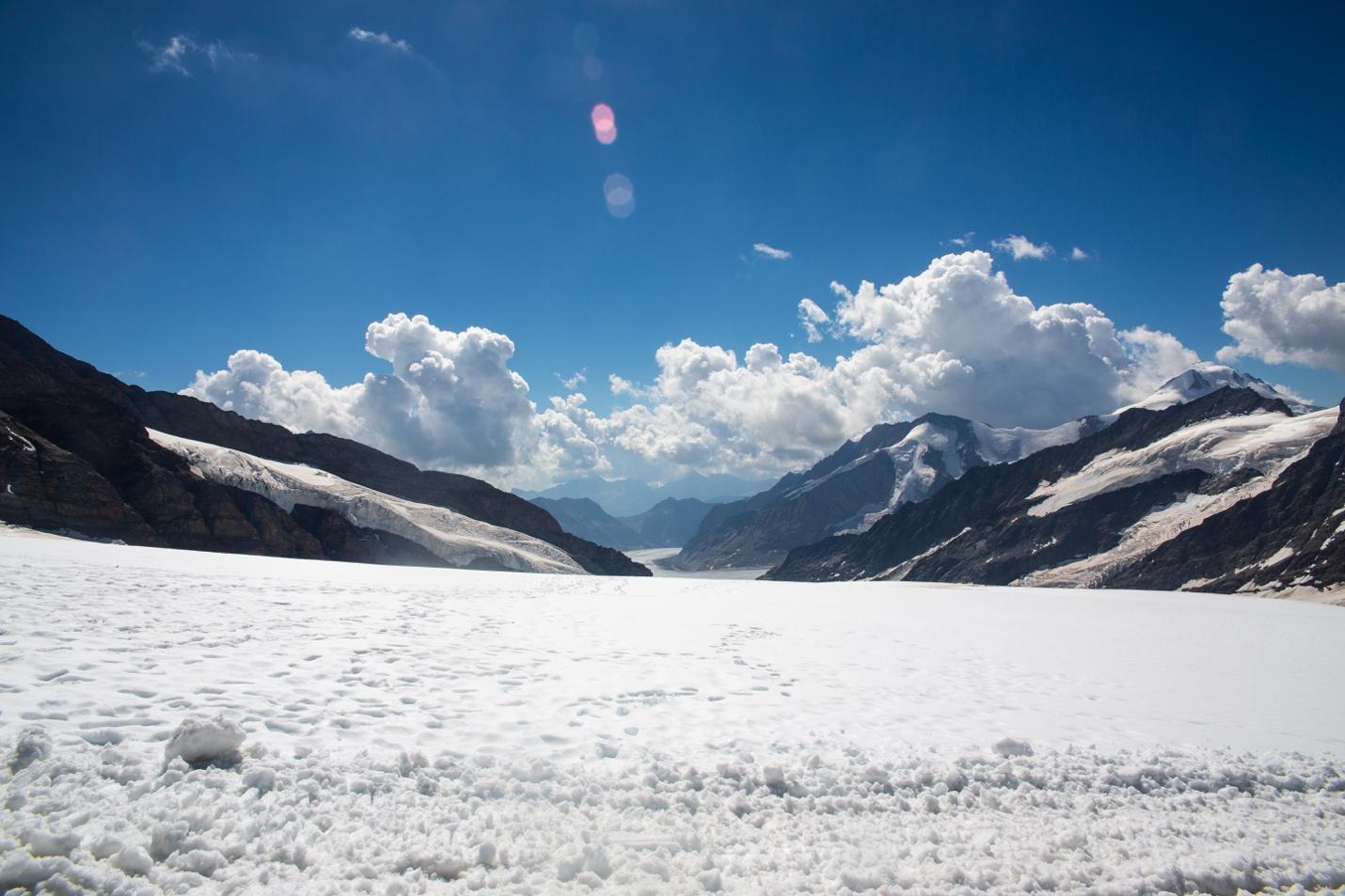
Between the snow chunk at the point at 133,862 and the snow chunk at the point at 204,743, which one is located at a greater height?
the snow chunk at the point at 204,743

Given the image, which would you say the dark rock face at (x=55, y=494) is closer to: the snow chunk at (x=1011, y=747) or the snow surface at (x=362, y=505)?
the snow surface at (x=362, y=505)

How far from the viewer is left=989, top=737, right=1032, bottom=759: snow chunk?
771 centimetres

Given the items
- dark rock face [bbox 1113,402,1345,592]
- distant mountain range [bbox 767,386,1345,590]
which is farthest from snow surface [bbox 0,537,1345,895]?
dark rock face [bbox 1113,402,1345,592]

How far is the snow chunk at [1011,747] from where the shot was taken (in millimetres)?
7707

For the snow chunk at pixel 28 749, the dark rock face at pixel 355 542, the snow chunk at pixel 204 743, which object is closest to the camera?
the snow chunk at pixel 28 749

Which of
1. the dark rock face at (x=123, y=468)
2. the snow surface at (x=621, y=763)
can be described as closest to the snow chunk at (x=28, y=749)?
the snow surface at (x=621, y=763)

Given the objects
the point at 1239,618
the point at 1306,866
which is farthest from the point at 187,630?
the point at 1239,618

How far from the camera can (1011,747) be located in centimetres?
777

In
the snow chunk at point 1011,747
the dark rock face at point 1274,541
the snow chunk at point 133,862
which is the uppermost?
the dark rock face at point 1274,541

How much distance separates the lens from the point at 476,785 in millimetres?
5883

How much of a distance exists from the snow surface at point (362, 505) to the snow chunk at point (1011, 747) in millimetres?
93042

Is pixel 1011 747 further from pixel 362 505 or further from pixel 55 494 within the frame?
pixel 362 505

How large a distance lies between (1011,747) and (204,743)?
867cm

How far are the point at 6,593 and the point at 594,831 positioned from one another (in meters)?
13.3
